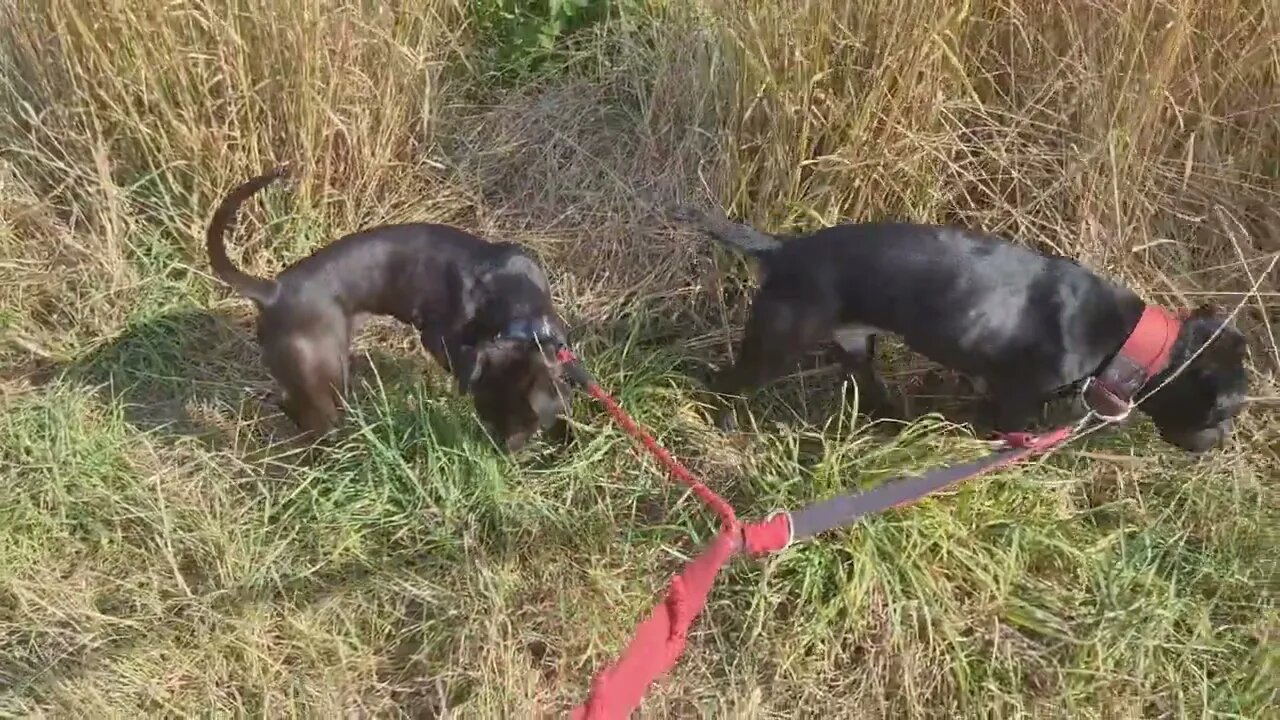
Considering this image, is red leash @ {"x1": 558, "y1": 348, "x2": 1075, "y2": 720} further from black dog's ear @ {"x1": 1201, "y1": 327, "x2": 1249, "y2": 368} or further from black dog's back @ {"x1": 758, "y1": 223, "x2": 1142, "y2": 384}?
black dog's ear @ {"x1": 1201, "y1": 327, "x2": 1249, "y2": 368}

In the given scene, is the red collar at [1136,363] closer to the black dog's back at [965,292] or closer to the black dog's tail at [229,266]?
the black dog's back at [965,292]

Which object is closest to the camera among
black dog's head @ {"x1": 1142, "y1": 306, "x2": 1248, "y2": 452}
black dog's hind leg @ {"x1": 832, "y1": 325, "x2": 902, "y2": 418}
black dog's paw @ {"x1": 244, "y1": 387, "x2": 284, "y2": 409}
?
black dog's head @ {"x1": 1142, "y1": 306, "x2": 1248, "y2": 452}

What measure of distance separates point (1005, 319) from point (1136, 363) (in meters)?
0.35

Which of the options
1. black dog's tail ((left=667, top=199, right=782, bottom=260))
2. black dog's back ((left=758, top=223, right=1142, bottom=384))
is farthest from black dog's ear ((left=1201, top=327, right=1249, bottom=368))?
black dog's tail ((left=667, top=199, right=782, bottom=260))

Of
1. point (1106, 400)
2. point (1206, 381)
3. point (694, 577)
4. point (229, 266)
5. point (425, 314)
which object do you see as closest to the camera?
point (694, 577)

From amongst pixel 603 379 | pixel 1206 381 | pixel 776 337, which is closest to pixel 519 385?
pixel 603 379

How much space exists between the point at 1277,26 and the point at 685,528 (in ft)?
7.83

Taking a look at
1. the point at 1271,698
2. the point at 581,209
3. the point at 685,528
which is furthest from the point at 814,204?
the point at 1271,698

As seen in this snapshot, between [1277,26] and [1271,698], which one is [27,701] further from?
[1277,26]

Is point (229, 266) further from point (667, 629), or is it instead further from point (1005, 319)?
point (1005, 319)

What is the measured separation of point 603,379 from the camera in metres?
3.08

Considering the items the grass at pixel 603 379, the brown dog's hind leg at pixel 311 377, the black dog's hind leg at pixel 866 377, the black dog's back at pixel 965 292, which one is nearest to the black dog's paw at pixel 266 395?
the grass at pixel 603 379

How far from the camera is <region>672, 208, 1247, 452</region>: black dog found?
8.44ft

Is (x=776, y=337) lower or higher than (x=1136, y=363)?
lower
